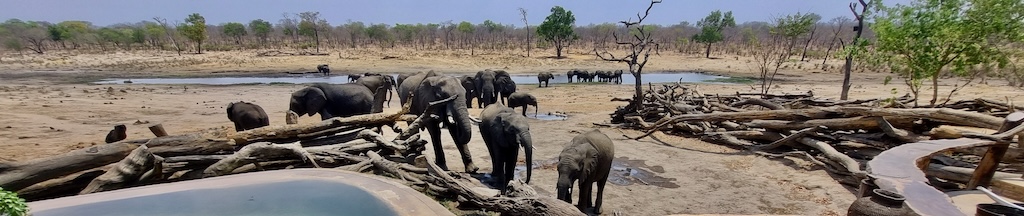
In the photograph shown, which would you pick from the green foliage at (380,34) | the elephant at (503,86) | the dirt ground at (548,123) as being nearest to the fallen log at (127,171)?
the dirt ground at (548,123)

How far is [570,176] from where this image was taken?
6.38m

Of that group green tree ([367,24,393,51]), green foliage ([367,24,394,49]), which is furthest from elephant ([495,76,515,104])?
green foliage ([367,24,394,49])

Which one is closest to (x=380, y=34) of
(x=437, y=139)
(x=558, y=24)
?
(x=558, y=24)

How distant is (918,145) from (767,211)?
219 centimetres

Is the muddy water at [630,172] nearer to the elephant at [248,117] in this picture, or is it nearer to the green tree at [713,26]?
the elephant at [248,117]

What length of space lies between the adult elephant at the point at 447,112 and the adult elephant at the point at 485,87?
829 centimetres

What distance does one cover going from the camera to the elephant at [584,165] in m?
6.36

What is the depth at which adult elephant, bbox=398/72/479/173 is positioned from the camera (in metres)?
8.66

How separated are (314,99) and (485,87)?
7991 millimetres

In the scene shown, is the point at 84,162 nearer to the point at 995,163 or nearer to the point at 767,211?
the point at 767,211

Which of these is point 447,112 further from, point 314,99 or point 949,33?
point 949,33

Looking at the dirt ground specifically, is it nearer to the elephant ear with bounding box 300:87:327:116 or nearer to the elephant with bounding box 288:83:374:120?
the elephant with bounding box 288:83:374:120

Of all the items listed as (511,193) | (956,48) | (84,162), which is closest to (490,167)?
(511,193)

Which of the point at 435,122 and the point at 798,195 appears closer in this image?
the point at 798,195
